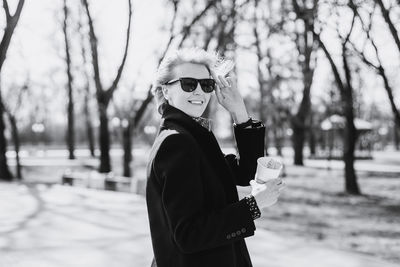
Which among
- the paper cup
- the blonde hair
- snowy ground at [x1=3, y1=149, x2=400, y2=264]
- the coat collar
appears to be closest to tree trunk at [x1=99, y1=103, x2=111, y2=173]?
snowy ground at [x1=3, y1=149, x2=400, y2=264]

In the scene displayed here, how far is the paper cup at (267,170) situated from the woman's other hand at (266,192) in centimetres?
4

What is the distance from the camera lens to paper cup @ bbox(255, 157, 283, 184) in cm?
205

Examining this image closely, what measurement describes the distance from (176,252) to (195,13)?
14335 millimetres

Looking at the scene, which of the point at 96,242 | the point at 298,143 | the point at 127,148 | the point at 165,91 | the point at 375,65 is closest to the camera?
the point at 165,91

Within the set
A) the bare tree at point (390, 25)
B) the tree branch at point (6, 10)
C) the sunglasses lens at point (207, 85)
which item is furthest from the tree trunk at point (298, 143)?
the sunglasses lens at point (207, 85)

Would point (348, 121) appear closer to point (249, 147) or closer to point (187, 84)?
point (249, 147)

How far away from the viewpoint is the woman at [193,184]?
1882 mm

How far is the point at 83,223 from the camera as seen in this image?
9.27 metres

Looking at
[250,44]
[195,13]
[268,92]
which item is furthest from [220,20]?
[268,92]

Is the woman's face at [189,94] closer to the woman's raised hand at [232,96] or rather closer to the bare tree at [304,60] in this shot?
the woman's raised hand at [232,96]

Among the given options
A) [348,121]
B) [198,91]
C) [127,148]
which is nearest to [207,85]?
[198,91]

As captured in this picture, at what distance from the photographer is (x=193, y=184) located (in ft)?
6.19

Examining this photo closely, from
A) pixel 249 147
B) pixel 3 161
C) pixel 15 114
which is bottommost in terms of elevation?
pixel 3 161

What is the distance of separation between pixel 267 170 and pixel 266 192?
0.10 meters
